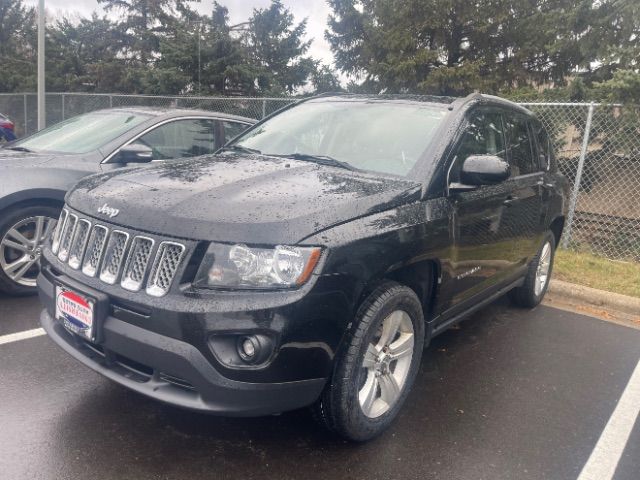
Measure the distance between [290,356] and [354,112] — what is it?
2.09 m

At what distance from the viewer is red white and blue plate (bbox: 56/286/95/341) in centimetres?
253

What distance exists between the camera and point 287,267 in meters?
2.36

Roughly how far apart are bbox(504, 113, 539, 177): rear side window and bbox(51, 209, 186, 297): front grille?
2778 mm

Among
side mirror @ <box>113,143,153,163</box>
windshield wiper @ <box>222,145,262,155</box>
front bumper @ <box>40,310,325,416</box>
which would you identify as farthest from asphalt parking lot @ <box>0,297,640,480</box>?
windshield wiper @ <box>222,145,262,155</box>

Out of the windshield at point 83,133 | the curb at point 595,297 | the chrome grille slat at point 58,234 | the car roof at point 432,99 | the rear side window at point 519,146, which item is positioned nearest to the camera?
the chrome grille slat at point 58,234

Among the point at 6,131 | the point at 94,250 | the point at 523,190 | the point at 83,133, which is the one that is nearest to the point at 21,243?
the point at 83,133

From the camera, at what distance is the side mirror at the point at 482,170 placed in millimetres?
3184

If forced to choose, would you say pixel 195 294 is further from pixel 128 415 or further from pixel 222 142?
pixel 222 142

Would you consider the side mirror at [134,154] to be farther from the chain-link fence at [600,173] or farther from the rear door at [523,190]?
the chain-link fence at [600,173]

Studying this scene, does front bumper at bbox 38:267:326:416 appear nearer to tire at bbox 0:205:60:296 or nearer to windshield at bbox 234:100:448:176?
windshield at bbox 234:100:448:176

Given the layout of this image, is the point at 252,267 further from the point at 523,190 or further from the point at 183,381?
the point at 523,190

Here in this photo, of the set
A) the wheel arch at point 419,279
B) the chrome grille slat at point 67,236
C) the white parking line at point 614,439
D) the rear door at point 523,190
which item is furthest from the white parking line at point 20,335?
the white parking line at point 614,439

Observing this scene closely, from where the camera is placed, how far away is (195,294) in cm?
232

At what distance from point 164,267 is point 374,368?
3.82 feet
